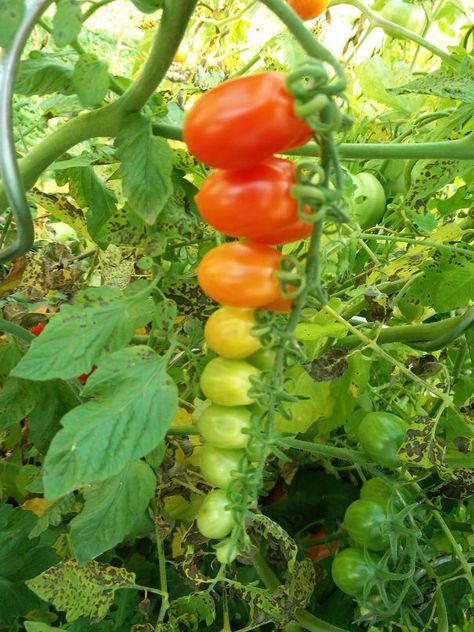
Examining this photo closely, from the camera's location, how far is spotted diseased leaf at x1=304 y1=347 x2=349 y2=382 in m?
0.54

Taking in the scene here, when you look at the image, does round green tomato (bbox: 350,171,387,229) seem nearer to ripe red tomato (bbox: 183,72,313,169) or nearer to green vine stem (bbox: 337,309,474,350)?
green vine stem (bbox: 337,309,474,350)

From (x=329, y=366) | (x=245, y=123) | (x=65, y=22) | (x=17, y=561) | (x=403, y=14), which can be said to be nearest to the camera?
(x=245, y=123)

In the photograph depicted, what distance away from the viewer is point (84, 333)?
16.9 inches

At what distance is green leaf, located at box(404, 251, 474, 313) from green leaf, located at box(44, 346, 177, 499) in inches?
12.6

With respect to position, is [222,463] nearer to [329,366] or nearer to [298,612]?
[329,366]

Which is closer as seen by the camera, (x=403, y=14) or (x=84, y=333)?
(x=84, y=333)

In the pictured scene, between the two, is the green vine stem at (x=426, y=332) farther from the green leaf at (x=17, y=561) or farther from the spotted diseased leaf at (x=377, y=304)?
the green leaf at (x=17, y=561)

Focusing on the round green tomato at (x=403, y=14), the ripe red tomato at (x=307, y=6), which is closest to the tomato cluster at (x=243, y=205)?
the ripe red tomato at (x=307, y=6)

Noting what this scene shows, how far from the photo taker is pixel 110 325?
1.45 feet

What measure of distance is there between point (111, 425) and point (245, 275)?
0.40 feet

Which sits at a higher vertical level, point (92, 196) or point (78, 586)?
point (92, 196)

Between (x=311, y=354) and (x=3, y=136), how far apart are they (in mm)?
362

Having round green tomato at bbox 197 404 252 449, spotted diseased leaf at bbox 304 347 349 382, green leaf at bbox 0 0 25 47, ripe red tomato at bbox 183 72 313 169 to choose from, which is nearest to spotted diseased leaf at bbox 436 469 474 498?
spotted diseased leaf at bbox 304 347 349 382

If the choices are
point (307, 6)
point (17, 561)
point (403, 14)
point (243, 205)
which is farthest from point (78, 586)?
point (403, 14)
